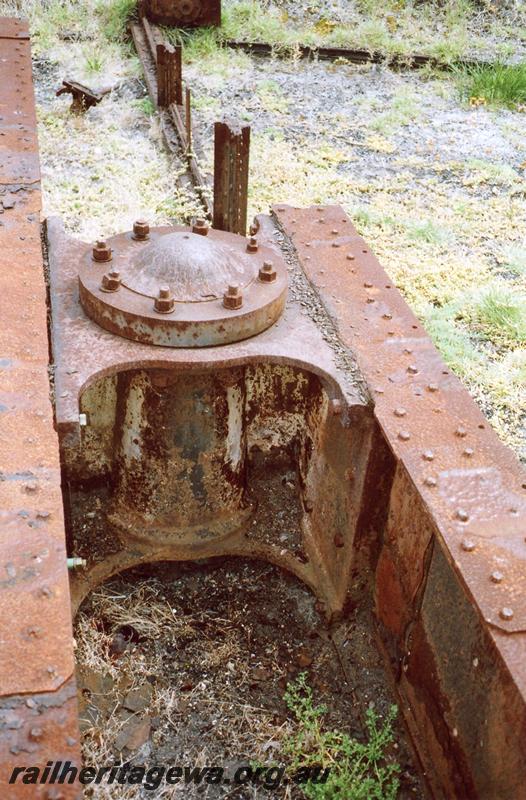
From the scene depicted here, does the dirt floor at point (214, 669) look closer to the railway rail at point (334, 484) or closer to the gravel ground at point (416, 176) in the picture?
the railway rail at point (334, 484)

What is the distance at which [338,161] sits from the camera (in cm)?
701

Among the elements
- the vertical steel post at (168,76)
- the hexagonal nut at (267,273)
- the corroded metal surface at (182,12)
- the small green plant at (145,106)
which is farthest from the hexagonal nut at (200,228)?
the corroded metal surface at (182,12)

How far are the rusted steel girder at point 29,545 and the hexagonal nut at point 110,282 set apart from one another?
0.23 meters

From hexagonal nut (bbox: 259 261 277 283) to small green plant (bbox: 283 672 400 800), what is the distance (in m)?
1.53

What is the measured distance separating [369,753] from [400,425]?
1217 millimetres

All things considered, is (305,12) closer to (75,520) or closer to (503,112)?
(503,112)

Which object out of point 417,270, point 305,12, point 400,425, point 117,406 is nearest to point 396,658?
point 400,425

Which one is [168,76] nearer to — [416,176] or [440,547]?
[416,176]

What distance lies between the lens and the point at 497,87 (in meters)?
8.70

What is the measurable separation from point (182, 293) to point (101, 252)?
400 millimetres

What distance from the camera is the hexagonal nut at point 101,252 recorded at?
312 centimetres

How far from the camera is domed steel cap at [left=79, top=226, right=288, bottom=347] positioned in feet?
9.45

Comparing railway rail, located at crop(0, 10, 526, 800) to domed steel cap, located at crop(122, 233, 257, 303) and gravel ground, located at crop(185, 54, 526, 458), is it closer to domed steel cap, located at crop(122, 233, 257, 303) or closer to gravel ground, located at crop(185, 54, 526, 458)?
domed steel cap, located at crop(122, 233, 257, 303)

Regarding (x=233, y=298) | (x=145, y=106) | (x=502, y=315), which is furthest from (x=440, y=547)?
(x=145, y=106)
